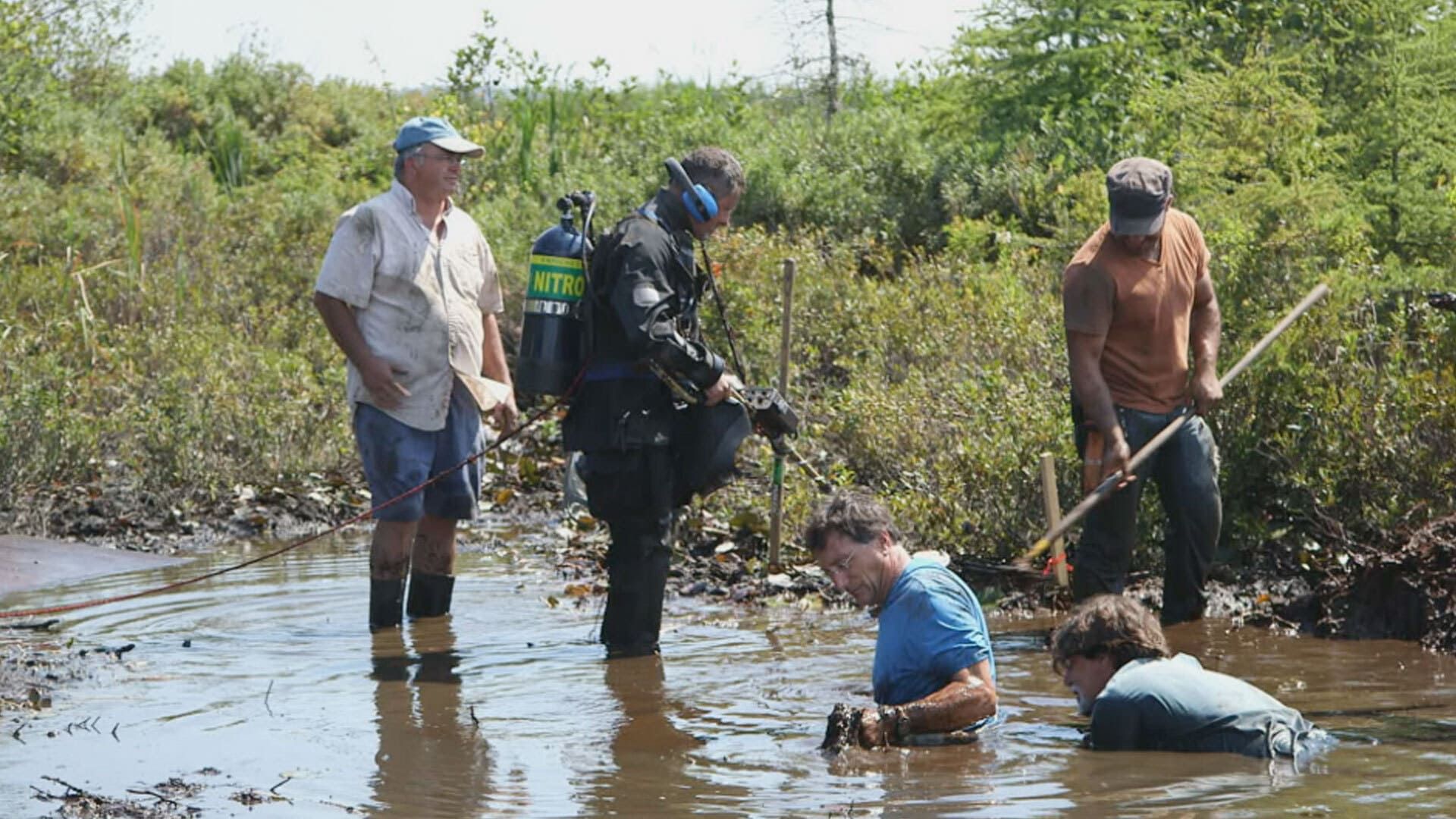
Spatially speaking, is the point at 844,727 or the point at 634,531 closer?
the point at 844,727

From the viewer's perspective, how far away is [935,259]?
1441cm

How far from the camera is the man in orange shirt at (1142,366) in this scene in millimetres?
7496

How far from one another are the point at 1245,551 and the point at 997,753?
3360 millimetres

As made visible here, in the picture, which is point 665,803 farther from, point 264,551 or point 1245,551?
point 264,551

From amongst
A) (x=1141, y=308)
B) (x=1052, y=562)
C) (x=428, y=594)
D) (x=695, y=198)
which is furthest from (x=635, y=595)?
(x=1141, y=308)

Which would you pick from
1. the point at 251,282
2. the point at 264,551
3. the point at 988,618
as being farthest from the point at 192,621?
the point at 251,282

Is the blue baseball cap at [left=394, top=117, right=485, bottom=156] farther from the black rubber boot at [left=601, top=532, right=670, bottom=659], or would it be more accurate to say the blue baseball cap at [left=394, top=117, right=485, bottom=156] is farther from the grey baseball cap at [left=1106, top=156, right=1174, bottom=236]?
the grey baseball cap at [left=1106, top=156, right=1174, bottom=236]

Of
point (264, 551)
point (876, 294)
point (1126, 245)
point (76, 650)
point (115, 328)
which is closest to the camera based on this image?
point (1126, 245)

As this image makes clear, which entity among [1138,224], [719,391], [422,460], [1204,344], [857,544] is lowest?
[857,544]

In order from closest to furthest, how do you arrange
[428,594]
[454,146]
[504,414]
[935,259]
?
1. [454,146]
2. [504,414]
3. [428,594]
4. [935,259]

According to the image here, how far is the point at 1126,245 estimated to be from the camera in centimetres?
758

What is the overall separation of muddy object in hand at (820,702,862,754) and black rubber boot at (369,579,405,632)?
10.4 feet

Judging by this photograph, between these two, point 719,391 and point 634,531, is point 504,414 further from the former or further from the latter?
point 719,391

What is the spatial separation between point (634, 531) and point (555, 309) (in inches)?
38.3
